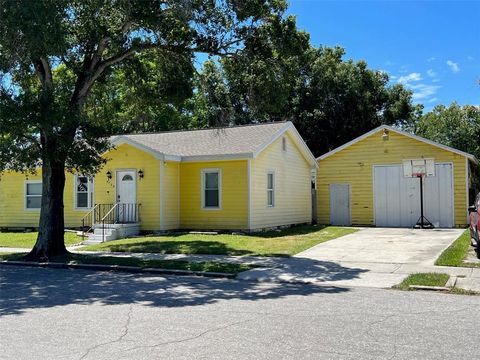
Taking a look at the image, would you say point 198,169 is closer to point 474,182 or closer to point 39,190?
point 39,190

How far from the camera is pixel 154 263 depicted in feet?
43.1

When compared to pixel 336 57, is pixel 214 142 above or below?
below

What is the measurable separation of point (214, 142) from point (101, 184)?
17.4ft

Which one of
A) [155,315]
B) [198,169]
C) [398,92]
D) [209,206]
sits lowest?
[155,315]

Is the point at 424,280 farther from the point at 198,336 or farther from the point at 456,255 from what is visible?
the point at 198,336

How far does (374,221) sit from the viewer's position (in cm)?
2612

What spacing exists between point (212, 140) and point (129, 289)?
46.5ft

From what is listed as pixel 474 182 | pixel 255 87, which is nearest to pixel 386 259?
pixel 255 87

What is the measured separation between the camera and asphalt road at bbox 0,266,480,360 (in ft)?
18.5

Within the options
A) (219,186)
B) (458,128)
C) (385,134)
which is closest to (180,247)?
(219,186)

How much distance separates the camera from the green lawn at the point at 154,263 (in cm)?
1229

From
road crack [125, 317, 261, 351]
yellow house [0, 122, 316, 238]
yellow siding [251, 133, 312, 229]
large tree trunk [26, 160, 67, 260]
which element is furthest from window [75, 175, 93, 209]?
road crack [125, 317, 261, 351]

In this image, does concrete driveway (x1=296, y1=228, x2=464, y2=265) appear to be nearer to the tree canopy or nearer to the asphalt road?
the asphalt road

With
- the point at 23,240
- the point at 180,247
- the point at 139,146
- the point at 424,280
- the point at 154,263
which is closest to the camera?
the point at 424,280
